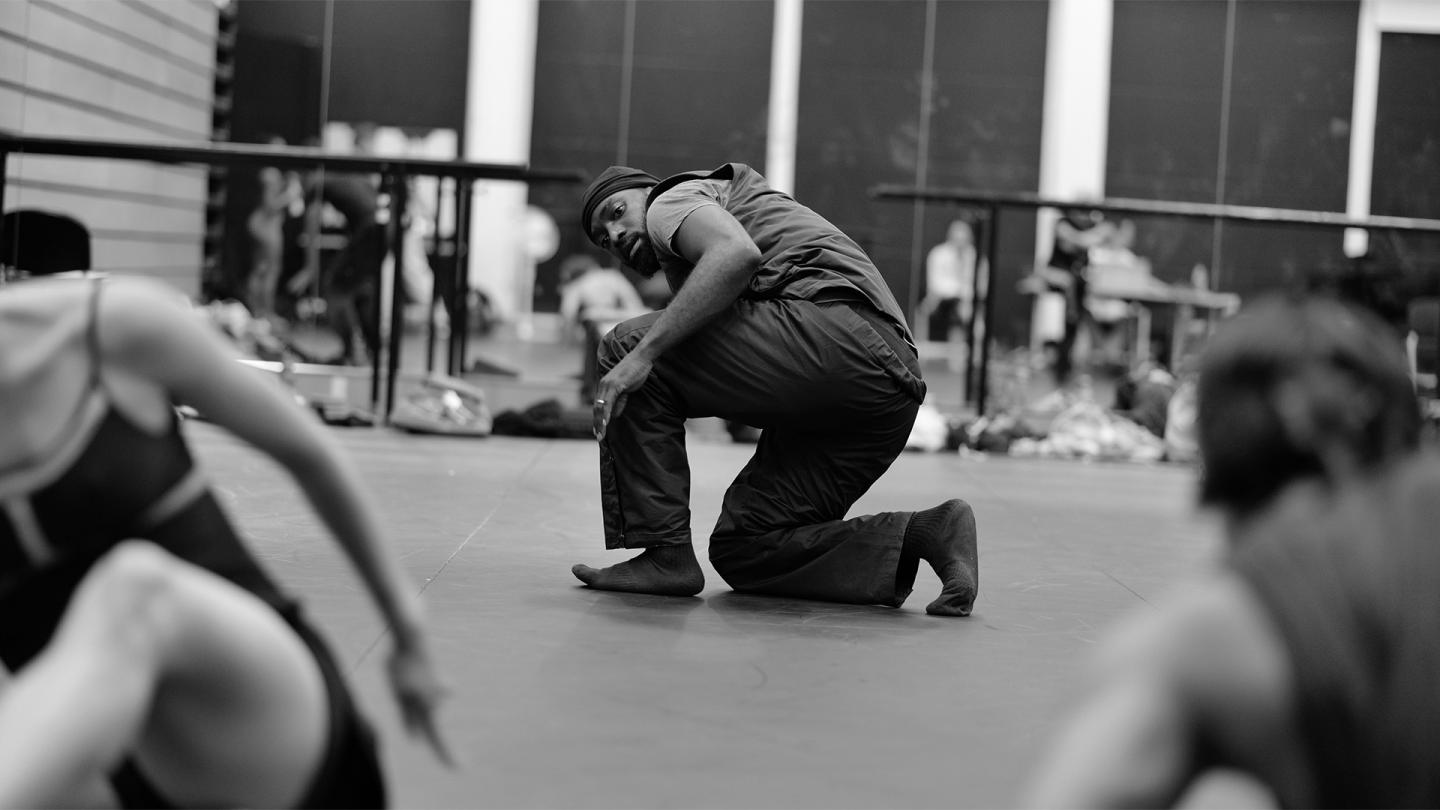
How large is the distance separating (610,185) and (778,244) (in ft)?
1.34

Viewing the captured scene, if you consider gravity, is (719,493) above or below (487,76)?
below

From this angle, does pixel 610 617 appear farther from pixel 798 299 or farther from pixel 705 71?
Answer: pixel 705 71

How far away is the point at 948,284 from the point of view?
13766 millimetres

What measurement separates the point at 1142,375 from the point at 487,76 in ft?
25.5

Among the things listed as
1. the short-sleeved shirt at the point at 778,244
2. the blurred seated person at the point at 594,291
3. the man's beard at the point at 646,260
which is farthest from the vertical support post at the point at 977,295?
the man's beard at the point at 646,260

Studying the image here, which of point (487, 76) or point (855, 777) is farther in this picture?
point (487, 76)

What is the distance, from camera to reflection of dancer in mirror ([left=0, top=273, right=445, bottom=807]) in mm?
1331

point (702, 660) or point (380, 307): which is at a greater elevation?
point (380, 307)

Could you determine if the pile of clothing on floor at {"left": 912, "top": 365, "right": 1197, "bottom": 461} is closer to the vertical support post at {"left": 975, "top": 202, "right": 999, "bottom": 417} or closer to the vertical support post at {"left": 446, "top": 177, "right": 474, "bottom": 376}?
the vertical support post at {"left": 975, "top": 202, "right": 999, "bottom": 417}

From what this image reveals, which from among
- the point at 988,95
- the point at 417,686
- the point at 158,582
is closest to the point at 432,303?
the point at 988,95

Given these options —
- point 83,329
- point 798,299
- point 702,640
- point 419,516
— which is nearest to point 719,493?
point 419,516

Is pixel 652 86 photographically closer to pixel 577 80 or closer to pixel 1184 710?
pixel 577 80

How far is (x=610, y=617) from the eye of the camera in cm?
342

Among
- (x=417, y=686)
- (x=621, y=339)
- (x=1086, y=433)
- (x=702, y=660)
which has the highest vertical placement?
(x=621, y=339)
